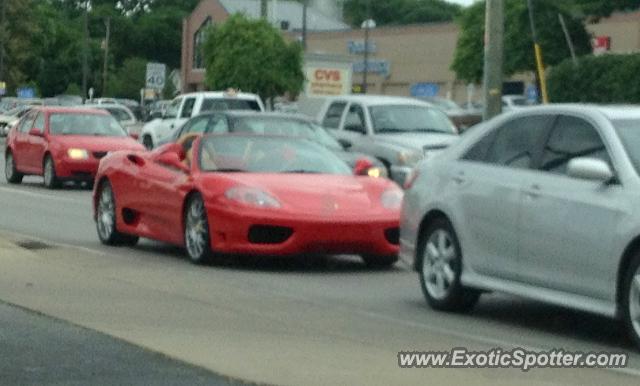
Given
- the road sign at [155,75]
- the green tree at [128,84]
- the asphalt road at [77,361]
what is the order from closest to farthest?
1. the asphalt road at [77,361]
2. the road sign at [155,75]
3. the green tree at [128,84]

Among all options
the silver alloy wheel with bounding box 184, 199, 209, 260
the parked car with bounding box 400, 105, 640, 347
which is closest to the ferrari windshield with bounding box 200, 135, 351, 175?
the silver alloy wheel with bounding box 184, 199, 209, 260

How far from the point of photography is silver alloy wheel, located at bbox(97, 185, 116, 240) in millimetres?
18281

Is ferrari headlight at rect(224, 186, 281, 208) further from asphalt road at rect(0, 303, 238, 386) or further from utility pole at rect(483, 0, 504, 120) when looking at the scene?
utility pole at rect(483, 0, 504, 120)

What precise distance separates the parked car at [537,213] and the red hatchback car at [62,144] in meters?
17.9

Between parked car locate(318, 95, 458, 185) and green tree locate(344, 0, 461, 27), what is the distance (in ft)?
445

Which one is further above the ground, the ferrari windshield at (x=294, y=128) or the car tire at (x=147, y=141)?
the ferrari windshield at (x=294, y=128)

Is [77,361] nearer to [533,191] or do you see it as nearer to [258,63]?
[533,191]

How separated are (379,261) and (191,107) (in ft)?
83.4

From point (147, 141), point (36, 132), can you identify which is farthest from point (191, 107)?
point (36, 132)

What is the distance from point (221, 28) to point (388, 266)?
51.7 meters

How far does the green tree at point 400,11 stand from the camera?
542 feet

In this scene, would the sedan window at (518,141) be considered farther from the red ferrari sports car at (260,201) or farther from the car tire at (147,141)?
the car tire at (147,141)

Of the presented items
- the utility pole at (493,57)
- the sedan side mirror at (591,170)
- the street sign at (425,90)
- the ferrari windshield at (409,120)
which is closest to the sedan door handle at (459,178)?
the sedan side mirror at (591,170)

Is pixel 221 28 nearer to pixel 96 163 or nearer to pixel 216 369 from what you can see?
pixel 96 163
